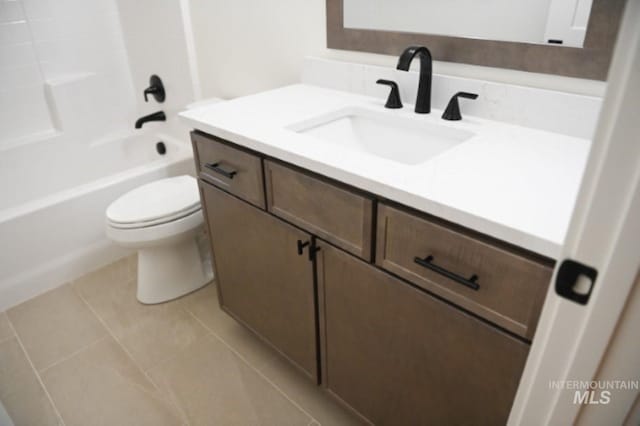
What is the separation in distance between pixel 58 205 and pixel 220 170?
1.12m

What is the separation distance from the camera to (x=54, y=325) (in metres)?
1.88

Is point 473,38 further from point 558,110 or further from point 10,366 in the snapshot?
point 10,366

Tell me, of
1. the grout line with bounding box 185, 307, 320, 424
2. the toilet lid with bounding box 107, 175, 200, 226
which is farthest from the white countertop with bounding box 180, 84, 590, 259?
the grout line with bounding box 185, 307, 320, 424

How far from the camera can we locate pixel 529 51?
1.12 meters

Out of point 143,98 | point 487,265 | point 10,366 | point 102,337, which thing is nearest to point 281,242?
point 487,265

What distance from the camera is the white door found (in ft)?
1.44

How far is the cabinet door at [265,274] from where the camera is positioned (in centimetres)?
125

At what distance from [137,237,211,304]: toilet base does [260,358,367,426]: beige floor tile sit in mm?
618

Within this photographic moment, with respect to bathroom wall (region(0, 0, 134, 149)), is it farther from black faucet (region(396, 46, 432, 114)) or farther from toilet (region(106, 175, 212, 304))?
black faucet (region(396, 46, 432, 114))

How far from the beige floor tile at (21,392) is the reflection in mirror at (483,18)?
1695 millimetres

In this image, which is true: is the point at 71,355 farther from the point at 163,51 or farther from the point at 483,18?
the point at 483,18

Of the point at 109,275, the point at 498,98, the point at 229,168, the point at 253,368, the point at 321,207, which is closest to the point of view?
the point at 321,207

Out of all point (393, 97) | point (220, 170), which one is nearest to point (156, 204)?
point (220, 170)

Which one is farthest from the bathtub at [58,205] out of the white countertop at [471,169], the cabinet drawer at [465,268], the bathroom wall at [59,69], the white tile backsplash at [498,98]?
the cabinet drawer at [465,268]
